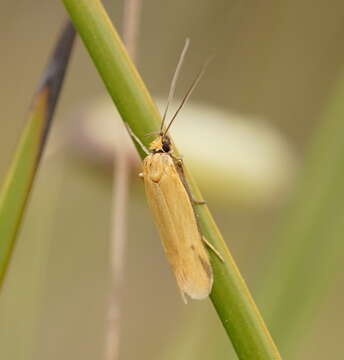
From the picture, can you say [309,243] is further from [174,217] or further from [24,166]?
[24,166]

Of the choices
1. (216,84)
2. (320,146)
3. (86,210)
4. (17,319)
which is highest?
(320,146)

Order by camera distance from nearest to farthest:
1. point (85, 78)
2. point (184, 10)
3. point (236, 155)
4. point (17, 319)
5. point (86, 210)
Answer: point (17, 319) → point (236, 155) → point (184, 10) → point (86, 210) → point (85, 78)

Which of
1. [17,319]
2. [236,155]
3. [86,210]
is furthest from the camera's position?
[86,210]

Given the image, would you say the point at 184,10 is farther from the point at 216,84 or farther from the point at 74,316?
the point at 74,316

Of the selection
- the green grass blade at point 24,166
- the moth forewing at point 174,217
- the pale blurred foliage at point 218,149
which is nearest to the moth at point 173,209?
the moth forewing at point 174,217

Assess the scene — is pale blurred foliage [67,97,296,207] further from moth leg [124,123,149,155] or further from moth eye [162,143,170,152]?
moth leg [124,123,149,155]

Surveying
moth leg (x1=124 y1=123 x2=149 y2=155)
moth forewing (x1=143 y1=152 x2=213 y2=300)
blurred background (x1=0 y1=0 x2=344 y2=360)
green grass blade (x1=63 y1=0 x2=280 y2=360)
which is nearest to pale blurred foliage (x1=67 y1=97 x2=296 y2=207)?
blurred background (x1=0 y1=0 x2=344 y2=360)

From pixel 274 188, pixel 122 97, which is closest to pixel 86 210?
pixel 274 188

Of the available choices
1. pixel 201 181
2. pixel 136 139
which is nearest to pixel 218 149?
pixel 201 181
